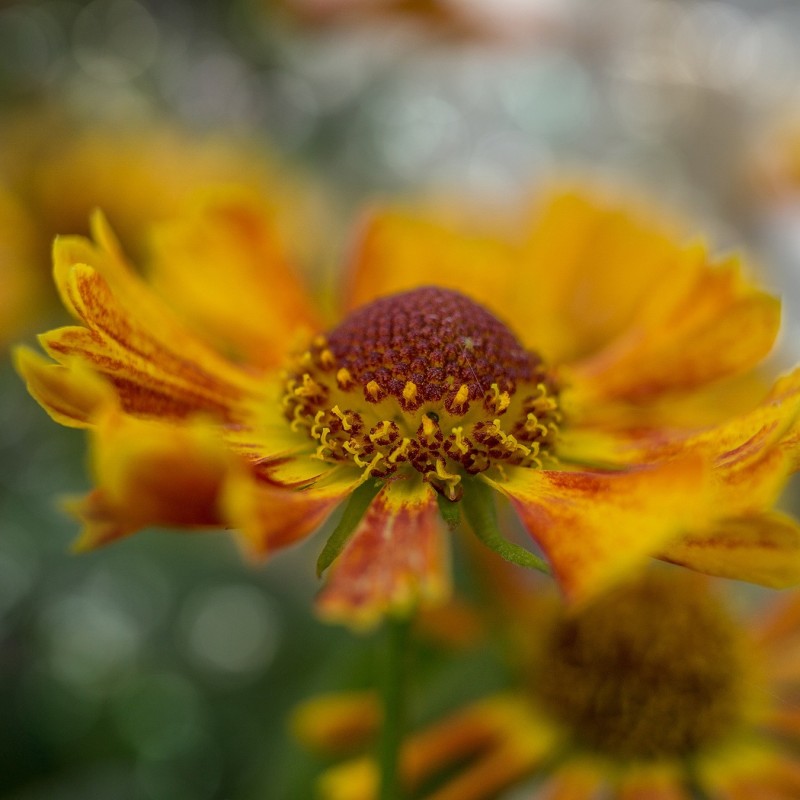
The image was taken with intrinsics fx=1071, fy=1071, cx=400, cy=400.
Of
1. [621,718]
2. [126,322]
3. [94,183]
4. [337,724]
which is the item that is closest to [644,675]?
[621,718]

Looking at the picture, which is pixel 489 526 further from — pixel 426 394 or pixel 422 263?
pixel 422 263

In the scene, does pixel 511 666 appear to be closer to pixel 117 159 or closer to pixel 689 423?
pixel 689 423

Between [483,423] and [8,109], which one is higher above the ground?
[8,109]

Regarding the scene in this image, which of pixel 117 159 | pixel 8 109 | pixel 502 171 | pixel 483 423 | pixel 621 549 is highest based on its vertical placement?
pixel 502 171

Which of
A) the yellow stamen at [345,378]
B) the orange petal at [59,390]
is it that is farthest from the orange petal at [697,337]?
the orange petal at [59,390]

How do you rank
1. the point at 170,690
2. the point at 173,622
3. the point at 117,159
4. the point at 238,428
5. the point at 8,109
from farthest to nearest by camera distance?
the point at 8,109, the point at 117,159, the point at 173,622, the point at 170,690, the point at 238,428

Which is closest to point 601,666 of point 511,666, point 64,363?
point 511,666
